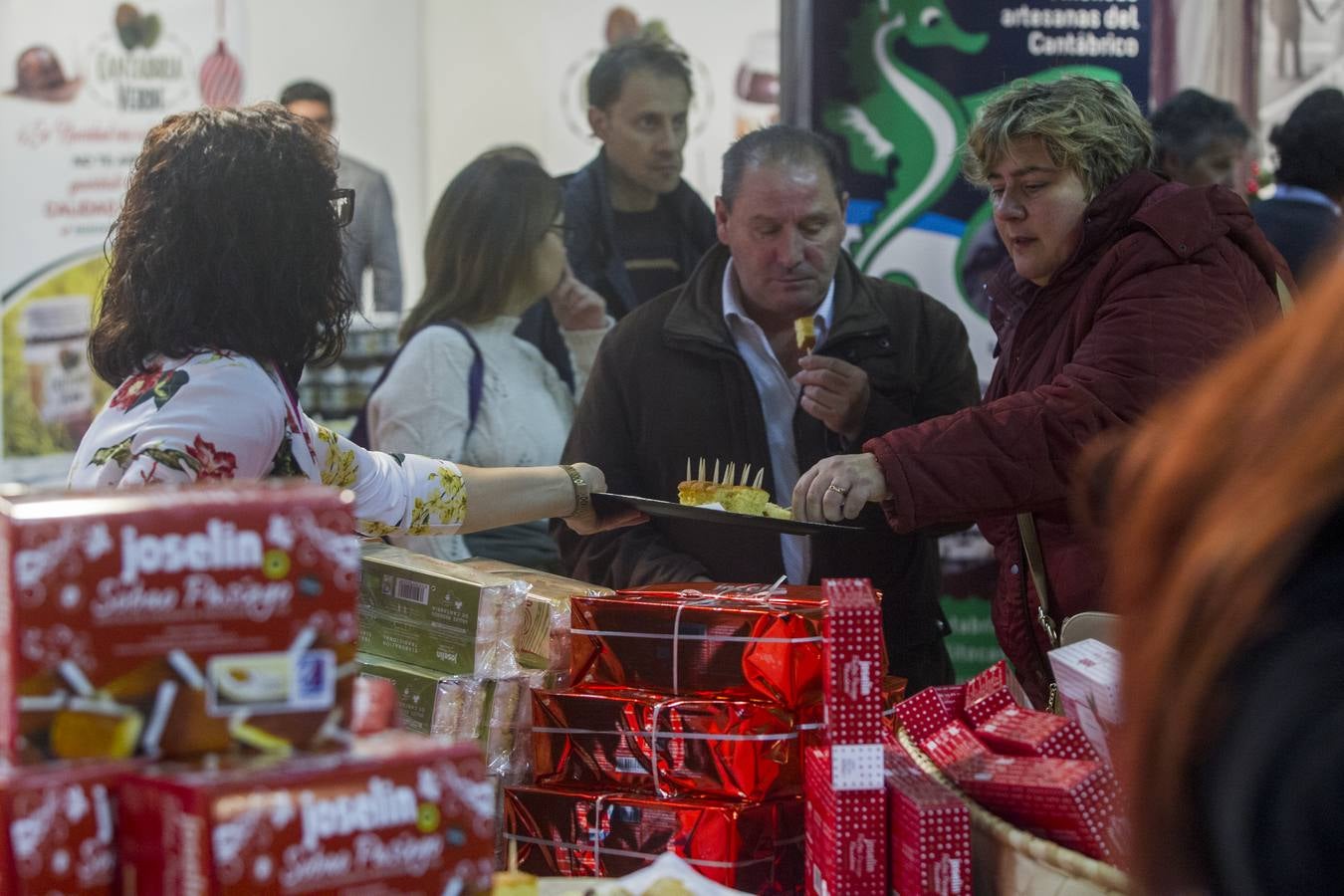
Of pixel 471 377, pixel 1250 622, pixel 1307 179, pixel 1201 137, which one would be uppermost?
pixel 1201 137

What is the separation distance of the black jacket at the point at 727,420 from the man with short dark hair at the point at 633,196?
0.89 ft

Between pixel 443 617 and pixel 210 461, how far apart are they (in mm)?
549

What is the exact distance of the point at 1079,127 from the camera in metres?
2.77

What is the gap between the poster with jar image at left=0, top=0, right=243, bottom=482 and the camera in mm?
4809

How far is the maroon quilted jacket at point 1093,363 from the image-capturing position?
100 inches

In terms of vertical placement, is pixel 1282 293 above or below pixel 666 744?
above

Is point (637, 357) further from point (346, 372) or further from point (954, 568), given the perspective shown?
point (346, 372)

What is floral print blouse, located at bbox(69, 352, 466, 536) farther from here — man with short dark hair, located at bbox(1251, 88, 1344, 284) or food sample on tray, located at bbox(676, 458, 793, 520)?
man with short dark hair, located at bbox(1251, 88, 1344, 284)

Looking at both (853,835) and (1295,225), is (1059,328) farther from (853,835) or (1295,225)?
(1295,225)

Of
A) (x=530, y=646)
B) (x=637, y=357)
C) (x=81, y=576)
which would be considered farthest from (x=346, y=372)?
(x=81, y=576)

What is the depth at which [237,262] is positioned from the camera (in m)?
2.15

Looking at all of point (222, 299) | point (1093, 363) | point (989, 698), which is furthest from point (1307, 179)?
point (222, 299)

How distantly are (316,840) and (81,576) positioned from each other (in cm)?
30

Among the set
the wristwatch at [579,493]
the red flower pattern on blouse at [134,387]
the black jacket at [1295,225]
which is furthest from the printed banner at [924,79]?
the red flower pattern on blouse at [134,387]
